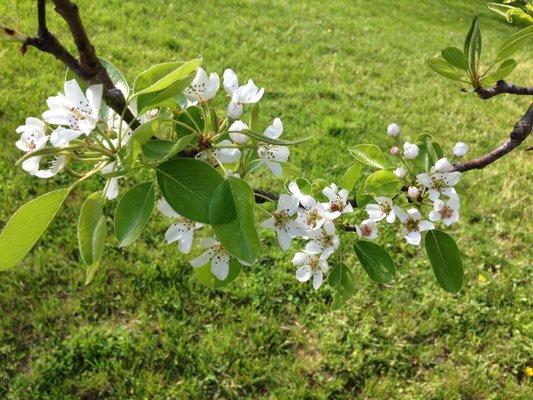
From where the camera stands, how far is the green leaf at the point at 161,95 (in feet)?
2.70

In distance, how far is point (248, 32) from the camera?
678 cm

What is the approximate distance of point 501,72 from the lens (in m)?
1.24

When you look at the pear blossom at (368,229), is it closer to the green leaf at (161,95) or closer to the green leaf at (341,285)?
the green leaf at (341,285)

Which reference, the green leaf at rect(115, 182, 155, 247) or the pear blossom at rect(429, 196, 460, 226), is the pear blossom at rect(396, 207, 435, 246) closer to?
the pear blossom at rect(429, 196, 460, 226)

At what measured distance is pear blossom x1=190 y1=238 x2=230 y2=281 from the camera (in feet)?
3.49

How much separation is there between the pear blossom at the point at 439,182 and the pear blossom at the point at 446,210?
2cm

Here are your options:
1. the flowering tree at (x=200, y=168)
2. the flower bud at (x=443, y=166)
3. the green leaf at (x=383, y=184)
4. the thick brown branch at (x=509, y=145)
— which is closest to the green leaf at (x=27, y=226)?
the flowering tree at (x=200, y=168)

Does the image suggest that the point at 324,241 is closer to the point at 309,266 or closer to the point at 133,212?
the point at 309,266

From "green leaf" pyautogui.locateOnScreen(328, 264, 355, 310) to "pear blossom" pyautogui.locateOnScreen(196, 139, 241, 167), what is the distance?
0.49m

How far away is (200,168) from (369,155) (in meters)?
0.64

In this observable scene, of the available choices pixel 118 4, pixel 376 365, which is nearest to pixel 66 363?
pixel 376 365

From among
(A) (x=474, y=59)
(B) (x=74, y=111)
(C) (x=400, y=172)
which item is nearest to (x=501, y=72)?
(A) (x=474, y=59)

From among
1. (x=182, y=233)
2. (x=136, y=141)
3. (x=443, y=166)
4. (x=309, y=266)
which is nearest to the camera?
(x=136, y=141)

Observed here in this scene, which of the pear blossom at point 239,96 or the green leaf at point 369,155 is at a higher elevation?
the pear blossom at point 239,96
